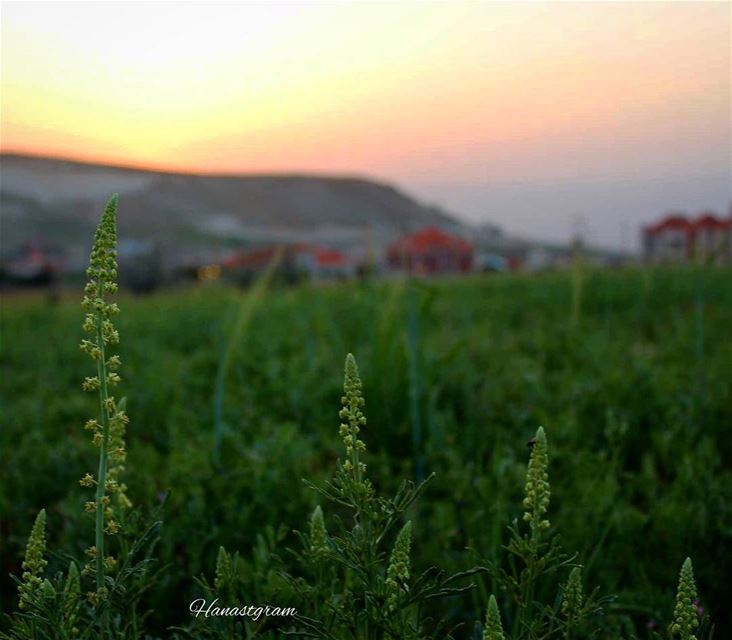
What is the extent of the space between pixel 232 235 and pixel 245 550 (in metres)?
5.01

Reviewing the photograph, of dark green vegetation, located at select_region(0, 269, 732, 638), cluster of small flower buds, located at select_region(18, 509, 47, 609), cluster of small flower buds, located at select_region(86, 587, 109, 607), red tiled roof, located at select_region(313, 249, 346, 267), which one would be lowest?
dark green vegetation, located at select_region(0, 269, 732, 638)

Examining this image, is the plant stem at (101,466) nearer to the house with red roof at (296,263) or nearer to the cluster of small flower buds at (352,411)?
the cluster of small flower buds at (352,411)

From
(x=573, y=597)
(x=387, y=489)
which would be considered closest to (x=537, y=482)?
(x=573, y=597)

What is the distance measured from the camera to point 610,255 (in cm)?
1447

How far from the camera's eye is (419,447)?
11.2 ft

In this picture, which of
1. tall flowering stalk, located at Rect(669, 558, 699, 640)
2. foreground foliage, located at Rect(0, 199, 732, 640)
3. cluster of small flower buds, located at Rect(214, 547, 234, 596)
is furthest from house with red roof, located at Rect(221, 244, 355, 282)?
tall flowering stalk, located at Rect(669, 558, 699, 640)

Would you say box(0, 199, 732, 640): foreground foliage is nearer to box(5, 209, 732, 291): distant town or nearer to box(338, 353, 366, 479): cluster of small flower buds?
box(338, 353, 366, 479): cluster of small flower buds

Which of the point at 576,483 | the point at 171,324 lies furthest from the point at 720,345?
the point at 171,324

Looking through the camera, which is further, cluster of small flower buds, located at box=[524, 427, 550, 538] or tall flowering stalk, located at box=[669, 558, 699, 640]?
cluster of small flower buds, located at box=[524, 427, 550, 538]

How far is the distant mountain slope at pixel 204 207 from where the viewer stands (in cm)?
702

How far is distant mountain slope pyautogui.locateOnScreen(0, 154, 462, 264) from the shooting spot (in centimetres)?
702

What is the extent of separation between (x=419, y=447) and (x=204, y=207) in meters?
9.43

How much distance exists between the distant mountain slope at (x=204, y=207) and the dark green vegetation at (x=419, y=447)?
3.20 feet

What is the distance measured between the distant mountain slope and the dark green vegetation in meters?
0.97
